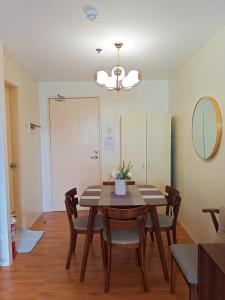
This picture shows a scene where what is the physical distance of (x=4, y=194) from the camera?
271cm

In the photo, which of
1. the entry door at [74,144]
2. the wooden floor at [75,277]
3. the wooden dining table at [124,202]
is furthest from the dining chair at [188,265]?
the entry door at [74,144]

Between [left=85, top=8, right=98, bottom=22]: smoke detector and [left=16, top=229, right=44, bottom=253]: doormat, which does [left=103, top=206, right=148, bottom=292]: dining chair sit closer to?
[left=16, top=229, right=44, bottom=253]: doormat

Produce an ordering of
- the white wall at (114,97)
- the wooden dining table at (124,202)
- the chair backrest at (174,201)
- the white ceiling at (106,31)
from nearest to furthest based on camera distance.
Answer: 1. the white ceiling at (106,31)
2. the wooden dining table at (124,202)
3. the chair backrest at (174,201)
4. the white wall at (114,97)

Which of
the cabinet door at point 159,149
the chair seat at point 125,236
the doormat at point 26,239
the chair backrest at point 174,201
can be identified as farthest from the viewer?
the cabinet door at point 159,149

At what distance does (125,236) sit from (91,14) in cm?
197

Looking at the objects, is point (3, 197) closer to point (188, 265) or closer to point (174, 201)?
point (174, 201)

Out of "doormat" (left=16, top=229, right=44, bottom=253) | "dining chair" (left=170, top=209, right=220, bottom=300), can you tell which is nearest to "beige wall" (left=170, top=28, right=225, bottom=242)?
"dining chair" (left=170, top=209, right=220, bottom=300)

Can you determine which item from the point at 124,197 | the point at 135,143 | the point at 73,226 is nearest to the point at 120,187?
the point at 124,197

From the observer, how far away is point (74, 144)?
15.5 feet

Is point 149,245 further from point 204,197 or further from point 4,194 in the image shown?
point 4,194

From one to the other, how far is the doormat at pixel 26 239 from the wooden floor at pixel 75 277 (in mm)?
90

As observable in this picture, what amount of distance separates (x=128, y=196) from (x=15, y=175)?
1818mm

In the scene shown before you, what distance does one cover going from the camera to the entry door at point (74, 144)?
468 cm

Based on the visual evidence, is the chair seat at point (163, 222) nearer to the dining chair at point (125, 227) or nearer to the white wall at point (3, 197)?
the dining chair at point (125, 227)
